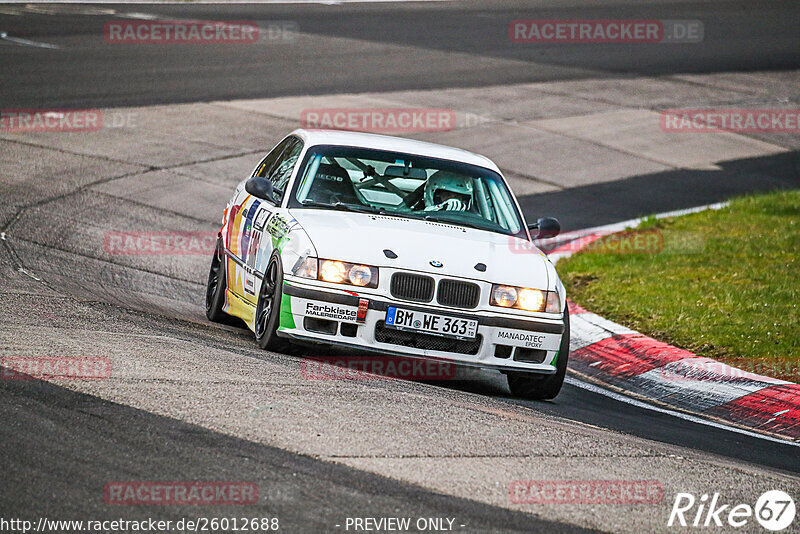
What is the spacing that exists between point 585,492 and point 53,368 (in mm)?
2791

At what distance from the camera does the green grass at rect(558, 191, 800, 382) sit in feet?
31.5

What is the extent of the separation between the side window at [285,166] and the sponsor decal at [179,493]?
13.6 feet

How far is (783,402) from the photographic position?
8258 mm

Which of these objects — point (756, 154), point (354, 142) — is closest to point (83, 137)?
point (354, 142)

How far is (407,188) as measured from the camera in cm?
898

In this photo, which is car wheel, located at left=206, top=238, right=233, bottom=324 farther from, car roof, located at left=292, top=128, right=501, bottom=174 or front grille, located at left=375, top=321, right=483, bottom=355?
front grille, located at left=375, top=321, right=483, bottom=355

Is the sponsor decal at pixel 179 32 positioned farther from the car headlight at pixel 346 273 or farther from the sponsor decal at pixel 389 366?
the car headlight at pixel 346 273

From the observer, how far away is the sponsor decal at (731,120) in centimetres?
2184

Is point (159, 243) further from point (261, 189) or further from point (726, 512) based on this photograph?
point (726, 512)

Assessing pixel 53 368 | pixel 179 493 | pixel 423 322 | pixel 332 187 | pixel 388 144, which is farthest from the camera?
pixel 388 144

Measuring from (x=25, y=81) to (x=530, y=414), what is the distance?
1478 centimetres

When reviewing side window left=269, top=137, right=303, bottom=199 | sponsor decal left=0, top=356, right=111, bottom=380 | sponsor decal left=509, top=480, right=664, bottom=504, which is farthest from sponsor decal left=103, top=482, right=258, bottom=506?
side window left=269, top=137, right=303, bottom=199

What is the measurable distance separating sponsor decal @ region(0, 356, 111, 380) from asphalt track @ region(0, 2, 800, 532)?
17 cm

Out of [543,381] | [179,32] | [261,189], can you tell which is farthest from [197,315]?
[179,32]
